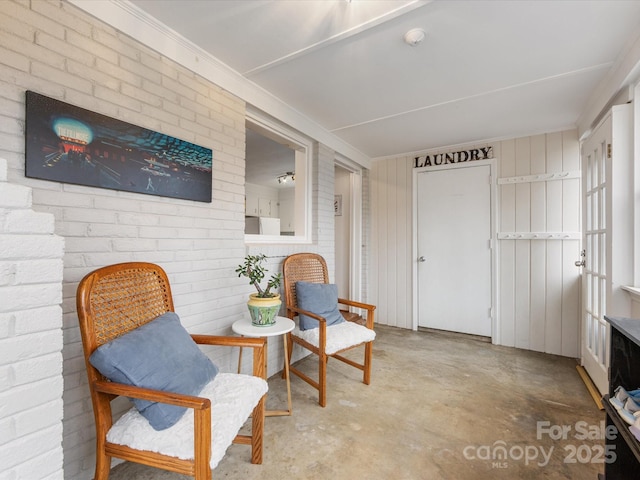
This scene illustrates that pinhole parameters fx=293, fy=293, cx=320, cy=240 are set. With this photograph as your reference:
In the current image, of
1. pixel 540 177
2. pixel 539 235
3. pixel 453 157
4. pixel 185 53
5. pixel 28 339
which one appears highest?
pixel 185 53

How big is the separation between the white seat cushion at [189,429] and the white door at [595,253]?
248cm

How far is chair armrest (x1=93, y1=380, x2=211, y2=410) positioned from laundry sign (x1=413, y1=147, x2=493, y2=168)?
3.68m

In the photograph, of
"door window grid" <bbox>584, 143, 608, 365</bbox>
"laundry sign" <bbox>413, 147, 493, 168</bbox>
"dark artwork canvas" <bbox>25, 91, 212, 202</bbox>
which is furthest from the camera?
"laundry sign" <bbox>413, 147, 493, 168</bbox>

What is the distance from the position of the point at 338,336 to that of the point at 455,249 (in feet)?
7.19

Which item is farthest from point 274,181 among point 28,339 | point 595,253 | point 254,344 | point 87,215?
point 28,339

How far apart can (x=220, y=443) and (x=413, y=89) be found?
2.56m

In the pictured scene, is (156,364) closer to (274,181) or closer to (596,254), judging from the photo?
(596,254)

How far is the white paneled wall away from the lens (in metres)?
3.03

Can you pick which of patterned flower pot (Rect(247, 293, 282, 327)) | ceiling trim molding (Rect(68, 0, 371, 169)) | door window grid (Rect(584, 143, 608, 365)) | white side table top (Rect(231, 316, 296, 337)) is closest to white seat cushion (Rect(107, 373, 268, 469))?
white side table top (Rect(231, 316, 296, 337))

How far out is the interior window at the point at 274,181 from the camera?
2.77m

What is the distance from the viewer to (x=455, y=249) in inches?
144

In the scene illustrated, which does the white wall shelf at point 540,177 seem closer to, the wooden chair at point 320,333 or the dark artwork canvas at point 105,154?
the wooden chair at point 320,333

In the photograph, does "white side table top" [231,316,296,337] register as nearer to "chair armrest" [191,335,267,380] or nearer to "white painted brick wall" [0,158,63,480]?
"chair armrest" [191,335,267,380]

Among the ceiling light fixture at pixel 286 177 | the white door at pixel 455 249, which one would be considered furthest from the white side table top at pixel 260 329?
the ceiling light fixture at pixel 286 177
